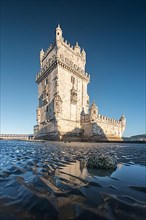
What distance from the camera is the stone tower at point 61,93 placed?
3859cm

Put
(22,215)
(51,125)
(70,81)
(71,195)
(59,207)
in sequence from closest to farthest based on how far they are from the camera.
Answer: (22,215), (59,207), (71,195), (51,125), (70,81)

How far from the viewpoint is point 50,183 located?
144 inches

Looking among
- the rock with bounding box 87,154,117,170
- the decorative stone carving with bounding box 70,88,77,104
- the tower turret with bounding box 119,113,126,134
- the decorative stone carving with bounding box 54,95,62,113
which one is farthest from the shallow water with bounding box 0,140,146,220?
the tower turret with bounding box 119,113,126,134

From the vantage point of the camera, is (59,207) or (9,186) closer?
(59,207)

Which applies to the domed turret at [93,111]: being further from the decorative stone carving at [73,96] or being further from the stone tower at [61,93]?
the decorative stone carving at [73,96]

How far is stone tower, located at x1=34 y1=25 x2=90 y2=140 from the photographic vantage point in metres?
38.6

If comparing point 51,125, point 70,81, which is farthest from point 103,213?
point 70,81

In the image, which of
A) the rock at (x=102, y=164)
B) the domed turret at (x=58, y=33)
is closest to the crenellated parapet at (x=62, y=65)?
the domed turret at (x=58, y=33)

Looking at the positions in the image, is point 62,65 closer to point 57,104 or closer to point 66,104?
point 66,104

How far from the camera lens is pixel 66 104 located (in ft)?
136

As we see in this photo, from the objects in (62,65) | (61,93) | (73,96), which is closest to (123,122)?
(73,96)

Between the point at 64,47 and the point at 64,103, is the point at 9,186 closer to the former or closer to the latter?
the point at 64,103

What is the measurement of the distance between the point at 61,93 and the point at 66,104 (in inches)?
144

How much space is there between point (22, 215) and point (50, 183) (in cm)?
164
